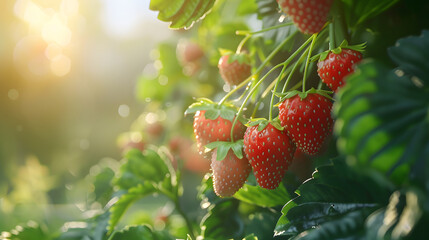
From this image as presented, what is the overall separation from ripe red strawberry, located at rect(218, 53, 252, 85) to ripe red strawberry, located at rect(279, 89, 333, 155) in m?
0.19

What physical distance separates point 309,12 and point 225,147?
257 millimetres

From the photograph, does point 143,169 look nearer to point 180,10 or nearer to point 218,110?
point 218,110

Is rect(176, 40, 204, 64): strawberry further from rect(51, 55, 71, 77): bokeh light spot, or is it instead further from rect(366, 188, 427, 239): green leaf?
rect(51, 55, 71, 77): bokeh light spot

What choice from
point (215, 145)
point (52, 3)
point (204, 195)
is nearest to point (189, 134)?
point (204, 195)

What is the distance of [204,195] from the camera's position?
2.55 feet

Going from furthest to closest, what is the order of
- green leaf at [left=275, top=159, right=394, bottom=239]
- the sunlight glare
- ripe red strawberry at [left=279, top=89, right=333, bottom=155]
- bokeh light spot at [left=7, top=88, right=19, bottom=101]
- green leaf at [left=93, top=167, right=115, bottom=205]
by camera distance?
1. the sunlight glare
2. bokeh light spot at [left=7, top=88, right=19, bottom=101]
3. green leaf at [left=93, top=167, right=115, bottom=205]
4. ripe red strawberry at [left=279, top=89, right=333, bottom=155]
5. green leaf at [left=275, top=159, right=394, bottom=239]

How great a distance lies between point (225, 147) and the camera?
0.62m

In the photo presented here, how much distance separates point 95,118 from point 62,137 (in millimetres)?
347

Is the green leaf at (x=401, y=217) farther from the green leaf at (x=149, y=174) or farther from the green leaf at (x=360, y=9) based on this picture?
the green leaf at (x=149, y=174)

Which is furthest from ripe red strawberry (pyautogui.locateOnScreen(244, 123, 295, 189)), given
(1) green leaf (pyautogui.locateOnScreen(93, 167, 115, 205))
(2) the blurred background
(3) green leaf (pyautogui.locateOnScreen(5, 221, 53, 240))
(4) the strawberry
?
(2) the blurred background

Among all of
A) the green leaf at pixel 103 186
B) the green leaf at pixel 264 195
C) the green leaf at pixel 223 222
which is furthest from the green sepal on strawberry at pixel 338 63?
the green leaf at pixel 103 186

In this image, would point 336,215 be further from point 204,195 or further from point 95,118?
point 95,118

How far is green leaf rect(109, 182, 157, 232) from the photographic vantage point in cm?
78

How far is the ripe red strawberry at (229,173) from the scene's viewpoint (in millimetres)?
594
